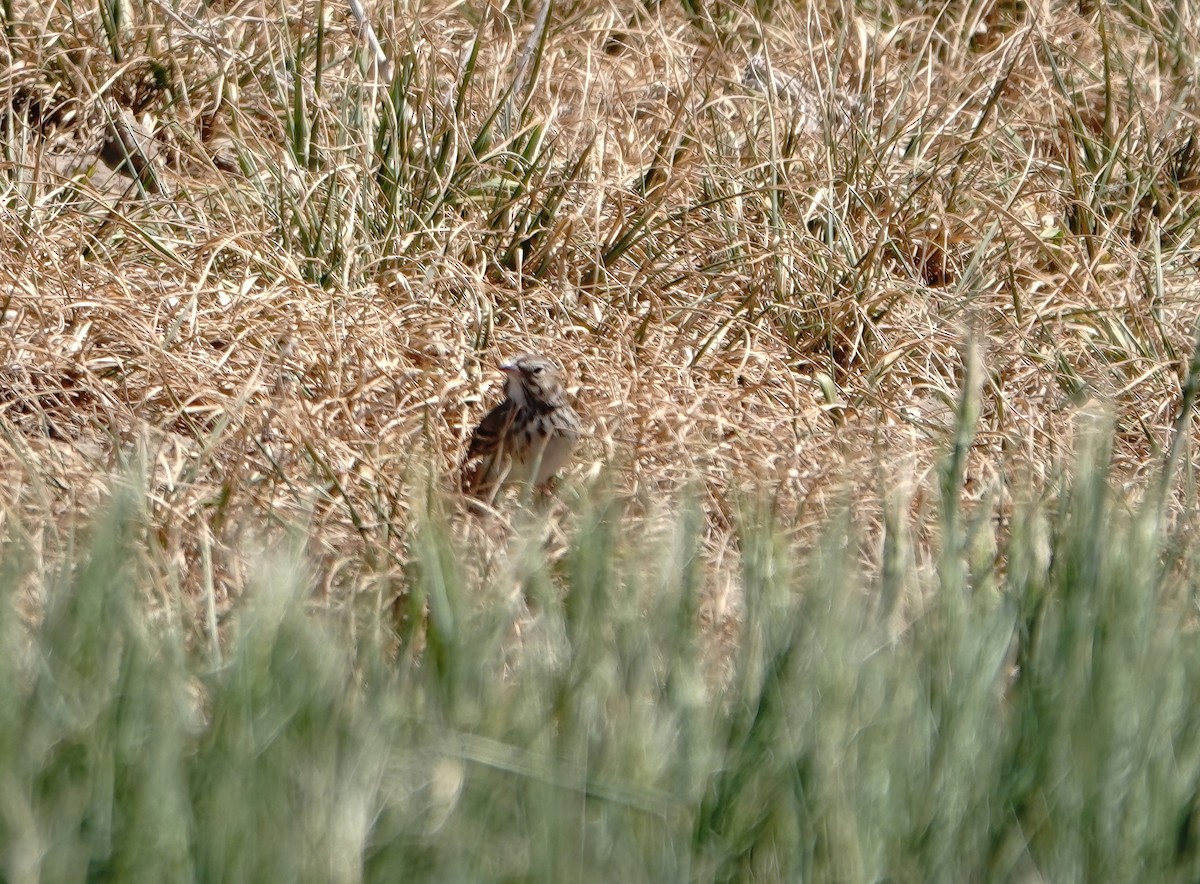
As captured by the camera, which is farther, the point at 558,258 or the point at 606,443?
the point at 558,258

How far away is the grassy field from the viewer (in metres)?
2.12

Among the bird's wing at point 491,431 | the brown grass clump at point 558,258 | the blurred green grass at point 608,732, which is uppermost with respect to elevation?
the brown grass clump at point 558,258

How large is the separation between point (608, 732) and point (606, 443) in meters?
2.36

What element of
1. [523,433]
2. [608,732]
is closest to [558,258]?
[523,433]

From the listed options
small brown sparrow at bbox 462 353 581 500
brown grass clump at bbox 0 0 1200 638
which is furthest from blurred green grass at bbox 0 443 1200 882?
small brown sparrow at bbox 462 353 581 500

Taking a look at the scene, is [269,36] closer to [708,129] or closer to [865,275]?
[708,129]

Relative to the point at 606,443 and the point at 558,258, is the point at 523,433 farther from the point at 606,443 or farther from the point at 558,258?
the point at 558,258

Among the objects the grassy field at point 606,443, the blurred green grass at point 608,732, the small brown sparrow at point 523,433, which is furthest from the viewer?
the small brown sparrow at point 523,433

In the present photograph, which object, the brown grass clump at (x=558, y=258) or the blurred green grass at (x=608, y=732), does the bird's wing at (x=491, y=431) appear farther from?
the blurred green grass at (x=608, y=732)

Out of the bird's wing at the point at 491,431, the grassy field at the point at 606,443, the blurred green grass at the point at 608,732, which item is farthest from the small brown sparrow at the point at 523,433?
the blurred green grass at the point at 608,732

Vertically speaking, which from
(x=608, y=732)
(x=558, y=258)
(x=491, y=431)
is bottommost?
(x=608, y=732)

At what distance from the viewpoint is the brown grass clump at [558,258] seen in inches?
171

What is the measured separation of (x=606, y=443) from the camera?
177 inches

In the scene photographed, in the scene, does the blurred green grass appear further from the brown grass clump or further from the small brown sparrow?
the small brown sparrow
